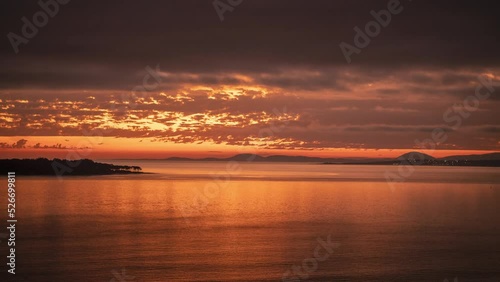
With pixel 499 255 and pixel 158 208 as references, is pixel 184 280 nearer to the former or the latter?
pixel 499 255

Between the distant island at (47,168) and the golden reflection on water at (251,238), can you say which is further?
the distant island at (47,168)

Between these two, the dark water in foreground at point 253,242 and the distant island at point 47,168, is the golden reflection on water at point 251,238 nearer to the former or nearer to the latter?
the dark water in foreground at point 253,242

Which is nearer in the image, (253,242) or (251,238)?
(253,242)

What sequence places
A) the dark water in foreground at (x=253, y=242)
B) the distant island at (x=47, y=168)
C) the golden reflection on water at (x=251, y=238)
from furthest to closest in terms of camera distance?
the distant island at (x=47, y=168) → the golden reflection on water at (x=251, y=238) → the dark water in foreground at (x=253, y=242)

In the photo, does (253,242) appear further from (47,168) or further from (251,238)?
(47,168)

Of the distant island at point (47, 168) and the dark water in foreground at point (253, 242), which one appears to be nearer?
the dark water in foreground at point (253, 242)

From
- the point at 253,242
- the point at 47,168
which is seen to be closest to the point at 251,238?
the point at 253,242

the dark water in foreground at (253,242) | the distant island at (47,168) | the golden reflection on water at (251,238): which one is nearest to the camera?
the dark water in foreground at (253,242)

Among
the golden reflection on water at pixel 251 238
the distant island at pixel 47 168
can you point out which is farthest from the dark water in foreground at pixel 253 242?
the distant island at pixel 47 168

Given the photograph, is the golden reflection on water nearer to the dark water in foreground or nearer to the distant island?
the dark water in foreground

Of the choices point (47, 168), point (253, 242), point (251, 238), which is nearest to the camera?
point (253, 242)

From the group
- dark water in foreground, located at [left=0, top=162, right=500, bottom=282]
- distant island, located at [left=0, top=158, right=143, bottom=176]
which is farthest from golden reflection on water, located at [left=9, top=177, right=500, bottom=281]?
distant island, located at [left=0, top=158, right=143, bottom=176]

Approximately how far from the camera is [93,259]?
31.2 m

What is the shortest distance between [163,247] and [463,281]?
17.2 meters
